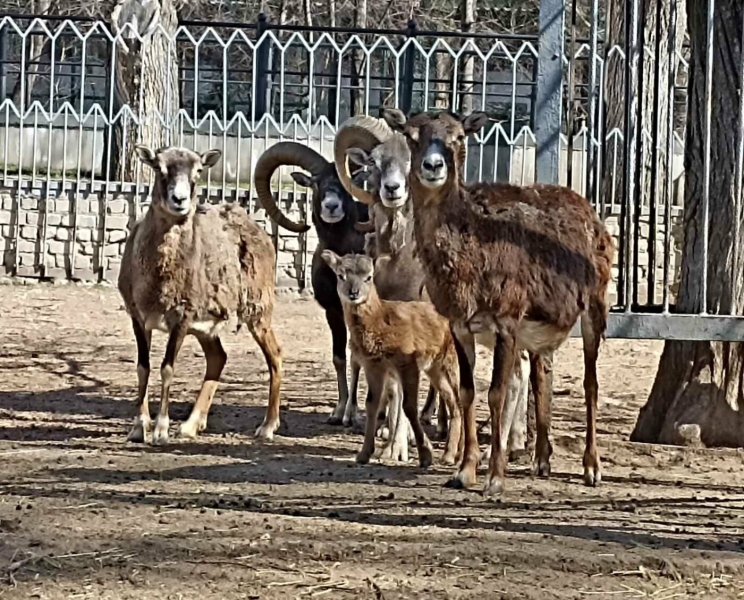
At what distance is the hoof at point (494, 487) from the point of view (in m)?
9.09

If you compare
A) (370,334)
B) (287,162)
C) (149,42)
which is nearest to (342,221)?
(287,162)

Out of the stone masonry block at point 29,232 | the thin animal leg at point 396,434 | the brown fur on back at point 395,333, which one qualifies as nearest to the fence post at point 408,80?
the stone masonry block at point 29,232

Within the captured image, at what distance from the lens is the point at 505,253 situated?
950 centimetres

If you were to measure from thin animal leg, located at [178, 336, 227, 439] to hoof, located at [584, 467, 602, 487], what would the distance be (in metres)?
3.29

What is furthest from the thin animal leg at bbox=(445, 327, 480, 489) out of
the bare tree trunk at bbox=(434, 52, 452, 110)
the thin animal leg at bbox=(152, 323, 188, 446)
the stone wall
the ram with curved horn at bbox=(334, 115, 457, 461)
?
the bare tree trunk at bbox=(434, 52, 452, 110)

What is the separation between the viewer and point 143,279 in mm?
11492

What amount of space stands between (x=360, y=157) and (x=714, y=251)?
2892mm

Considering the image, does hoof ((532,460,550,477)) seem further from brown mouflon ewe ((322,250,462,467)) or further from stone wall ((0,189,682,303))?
stone wall ((0,189,682,303))

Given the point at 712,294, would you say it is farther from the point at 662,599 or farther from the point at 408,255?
the point at 662,599

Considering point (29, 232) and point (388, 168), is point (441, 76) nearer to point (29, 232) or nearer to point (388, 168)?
point (29, 232)

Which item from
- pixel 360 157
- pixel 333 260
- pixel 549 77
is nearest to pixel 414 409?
pixel 333 260

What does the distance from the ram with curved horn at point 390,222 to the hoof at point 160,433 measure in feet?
5.47

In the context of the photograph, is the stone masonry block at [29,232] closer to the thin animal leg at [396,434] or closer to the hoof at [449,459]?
the thin animal leg at [396,434]

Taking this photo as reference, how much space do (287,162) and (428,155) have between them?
16.1 feet
